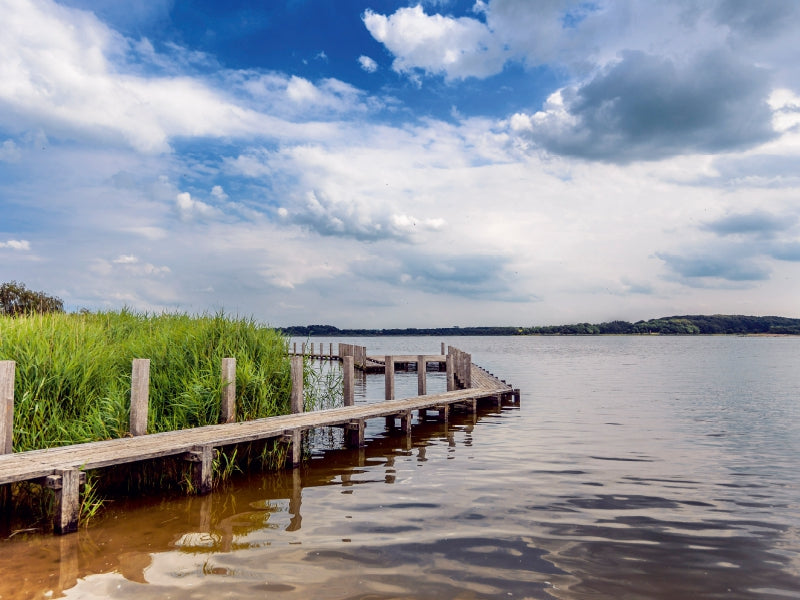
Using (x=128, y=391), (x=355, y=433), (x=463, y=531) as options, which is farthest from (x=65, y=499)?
(x=355, y=433)

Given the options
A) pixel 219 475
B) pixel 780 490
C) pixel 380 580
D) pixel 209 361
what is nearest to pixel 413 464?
pixel 219 475

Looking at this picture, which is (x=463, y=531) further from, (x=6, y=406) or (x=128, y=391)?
(x=128, y=391)

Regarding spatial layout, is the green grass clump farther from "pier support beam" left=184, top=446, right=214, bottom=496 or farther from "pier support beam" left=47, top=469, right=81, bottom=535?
"pier support beam" left=47, top=469, right=81, bottom=535

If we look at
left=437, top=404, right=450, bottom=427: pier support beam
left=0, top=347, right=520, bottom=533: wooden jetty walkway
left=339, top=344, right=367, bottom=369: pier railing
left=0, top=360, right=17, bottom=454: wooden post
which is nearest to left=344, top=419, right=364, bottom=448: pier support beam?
left=0, top=347, right=520, bottom=533: wooden jetty walkway

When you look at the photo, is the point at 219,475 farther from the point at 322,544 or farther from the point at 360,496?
the point at 322,544

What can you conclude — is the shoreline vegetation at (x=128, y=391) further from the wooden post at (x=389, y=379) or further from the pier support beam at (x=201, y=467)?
the wooden post at (x=389, y=379)

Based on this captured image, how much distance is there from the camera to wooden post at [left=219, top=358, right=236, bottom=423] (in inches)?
460

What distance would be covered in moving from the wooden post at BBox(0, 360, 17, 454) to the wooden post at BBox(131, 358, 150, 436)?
6.21 feet

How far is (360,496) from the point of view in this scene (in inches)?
379

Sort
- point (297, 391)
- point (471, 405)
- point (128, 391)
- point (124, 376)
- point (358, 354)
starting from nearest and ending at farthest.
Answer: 1. point (128, 391)
2. point (124, 376)
3. point (297, 391)
4. point (471, 405)
5. point (358, 354)

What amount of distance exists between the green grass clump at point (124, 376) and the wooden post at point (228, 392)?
0.15 metres

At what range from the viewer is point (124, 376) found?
1159 cm

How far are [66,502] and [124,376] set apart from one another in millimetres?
4470

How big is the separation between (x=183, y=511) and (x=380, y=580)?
3892mm
